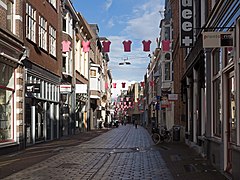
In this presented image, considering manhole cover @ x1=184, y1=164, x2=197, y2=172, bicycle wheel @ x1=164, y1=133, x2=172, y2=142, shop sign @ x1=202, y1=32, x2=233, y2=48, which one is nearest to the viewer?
shop sign @ x1=202, y1=32, x2=233, y2=48

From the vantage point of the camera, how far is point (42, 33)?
25.0 meters

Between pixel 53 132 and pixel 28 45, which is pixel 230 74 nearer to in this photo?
pixel 28 45

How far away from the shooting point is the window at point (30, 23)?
21.7m

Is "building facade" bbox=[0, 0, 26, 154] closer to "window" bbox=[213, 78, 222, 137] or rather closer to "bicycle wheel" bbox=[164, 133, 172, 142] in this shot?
"window" bbox=[213, 78, 222, 137]

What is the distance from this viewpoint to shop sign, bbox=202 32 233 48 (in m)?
9.76

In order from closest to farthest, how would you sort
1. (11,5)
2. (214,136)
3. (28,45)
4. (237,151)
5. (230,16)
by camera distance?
(237,151) → (230,16) → (214,136) → (11,5) → (28,45)

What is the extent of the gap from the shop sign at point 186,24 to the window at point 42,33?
8.79 meters

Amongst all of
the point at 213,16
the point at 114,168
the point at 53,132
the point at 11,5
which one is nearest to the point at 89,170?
the point at 114,168

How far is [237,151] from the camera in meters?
9.57

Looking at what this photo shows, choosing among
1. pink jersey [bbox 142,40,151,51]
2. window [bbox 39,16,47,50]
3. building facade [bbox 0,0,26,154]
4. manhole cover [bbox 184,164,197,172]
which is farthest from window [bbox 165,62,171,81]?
manhole cover [bbox 184,164,197,172]

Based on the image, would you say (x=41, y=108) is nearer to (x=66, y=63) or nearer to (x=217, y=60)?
(x=66, y=63)

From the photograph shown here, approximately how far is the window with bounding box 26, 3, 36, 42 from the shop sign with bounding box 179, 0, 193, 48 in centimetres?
773

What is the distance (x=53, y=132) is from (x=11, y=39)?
11.5 metres

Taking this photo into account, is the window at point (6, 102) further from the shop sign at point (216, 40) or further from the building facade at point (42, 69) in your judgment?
the shop sign at point (216, 40)
